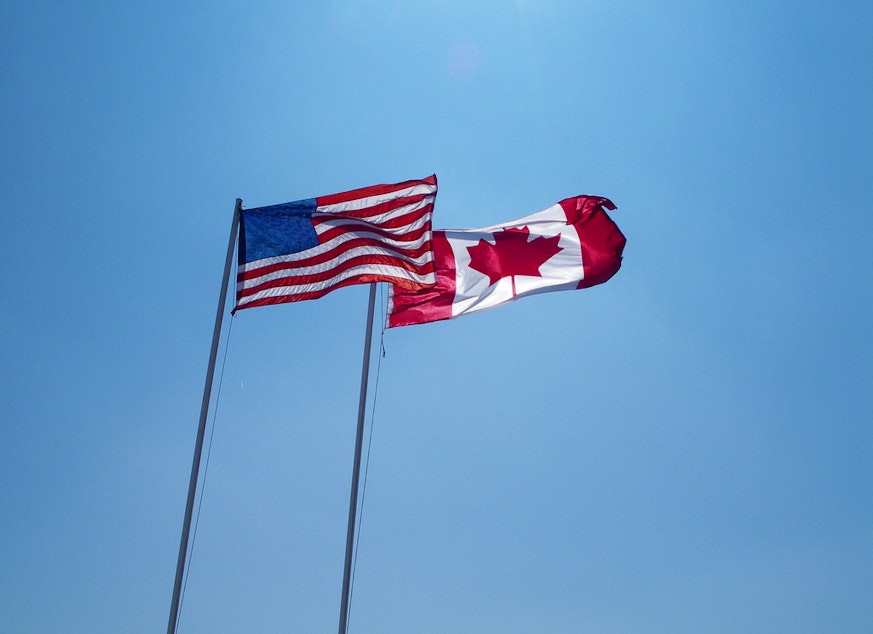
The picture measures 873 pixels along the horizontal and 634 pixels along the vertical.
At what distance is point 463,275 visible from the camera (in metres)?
22.5

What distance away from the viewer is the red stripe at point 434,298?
850 inches

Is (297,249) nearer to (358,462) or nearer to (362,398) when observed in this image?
(362,398)

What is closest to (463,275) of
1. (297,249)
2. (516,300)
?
(516,300)

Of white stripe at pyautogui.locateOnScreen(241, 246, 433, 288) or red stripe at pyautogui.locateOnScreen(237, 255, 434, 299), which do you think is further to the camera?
white stripe at pyautogui.locateOnScreen(241, 246, 433, 288)

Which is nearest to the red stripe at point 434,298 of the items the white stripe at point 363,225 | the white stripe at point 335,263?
the white stripe at point 335,263

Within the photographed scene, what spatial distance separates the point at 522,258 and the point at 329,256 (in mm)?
5169

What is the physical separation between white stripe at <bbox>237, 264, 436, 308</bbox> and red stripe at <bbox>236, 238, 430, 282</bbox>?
0.92 ft

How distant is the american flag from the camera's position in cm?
1953

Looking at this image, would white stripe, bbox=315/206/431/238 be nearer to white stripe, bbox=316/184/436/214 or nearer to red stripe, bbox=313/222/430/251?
red stripe, bbox=313/222/430/251

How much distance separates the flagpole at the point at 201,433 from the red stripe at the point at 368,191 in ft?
6.18

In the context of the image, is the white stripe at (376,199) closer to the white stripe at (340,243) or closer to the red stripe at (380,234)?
the red stripe at (380,234)

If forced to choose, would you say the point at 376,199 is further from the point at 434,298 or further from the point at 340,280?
the point at 434,298

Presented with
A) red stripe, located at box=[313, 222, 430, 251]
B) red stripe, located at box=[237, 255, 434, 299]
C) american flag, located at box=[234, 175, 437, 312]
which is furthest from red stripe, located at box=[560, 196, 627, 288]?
red stripe, located at box=[237, 255, 434, 299]

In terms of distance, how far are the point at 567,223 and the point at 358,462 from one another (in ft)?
27.7
